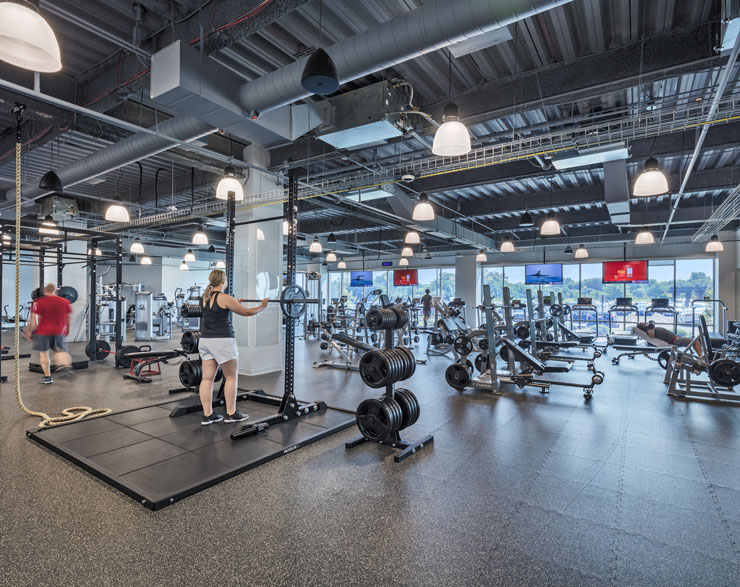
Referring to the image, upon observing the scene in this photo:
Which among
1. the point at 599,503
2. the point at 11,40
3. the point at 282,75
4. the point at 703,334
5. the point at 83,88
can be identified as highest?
the point at 83,88

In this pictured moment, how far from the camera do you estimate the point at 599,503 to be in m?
2.70

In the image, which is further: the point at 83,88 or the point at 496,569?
the point at 83,88

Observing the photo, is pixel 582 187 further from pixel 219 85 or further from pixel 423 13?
pixel 219 85

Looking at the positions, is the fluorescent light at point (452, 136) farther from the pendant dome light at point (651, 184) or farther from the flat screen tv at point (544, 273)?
the flat screen tv at point (544, 273)

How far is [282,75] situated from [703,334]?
639 cm

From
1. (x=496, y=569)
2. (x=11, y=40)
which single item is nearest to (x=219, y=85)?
(x=11, y=40)

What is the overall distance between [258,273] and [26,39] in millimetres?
5013

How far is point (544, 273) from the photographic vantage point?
15523 mm

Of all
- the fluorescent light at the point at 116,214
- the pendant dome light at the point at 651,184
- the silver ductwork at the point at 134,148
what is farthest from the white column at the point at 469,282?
the silver ductwork at the point at 134,148

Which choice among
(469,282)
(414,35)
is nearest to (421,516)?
(414,35)

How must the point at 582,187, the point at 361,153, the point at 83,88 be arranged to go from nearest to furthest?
the point at 83,88 → the point at 361,153 → the point at 582,187

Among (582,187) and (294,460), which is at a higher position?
(582,187)

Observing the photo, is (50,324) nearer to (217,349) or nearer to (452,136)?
(217,349)

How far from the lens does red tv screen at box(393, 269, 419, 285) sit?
18500 mm
